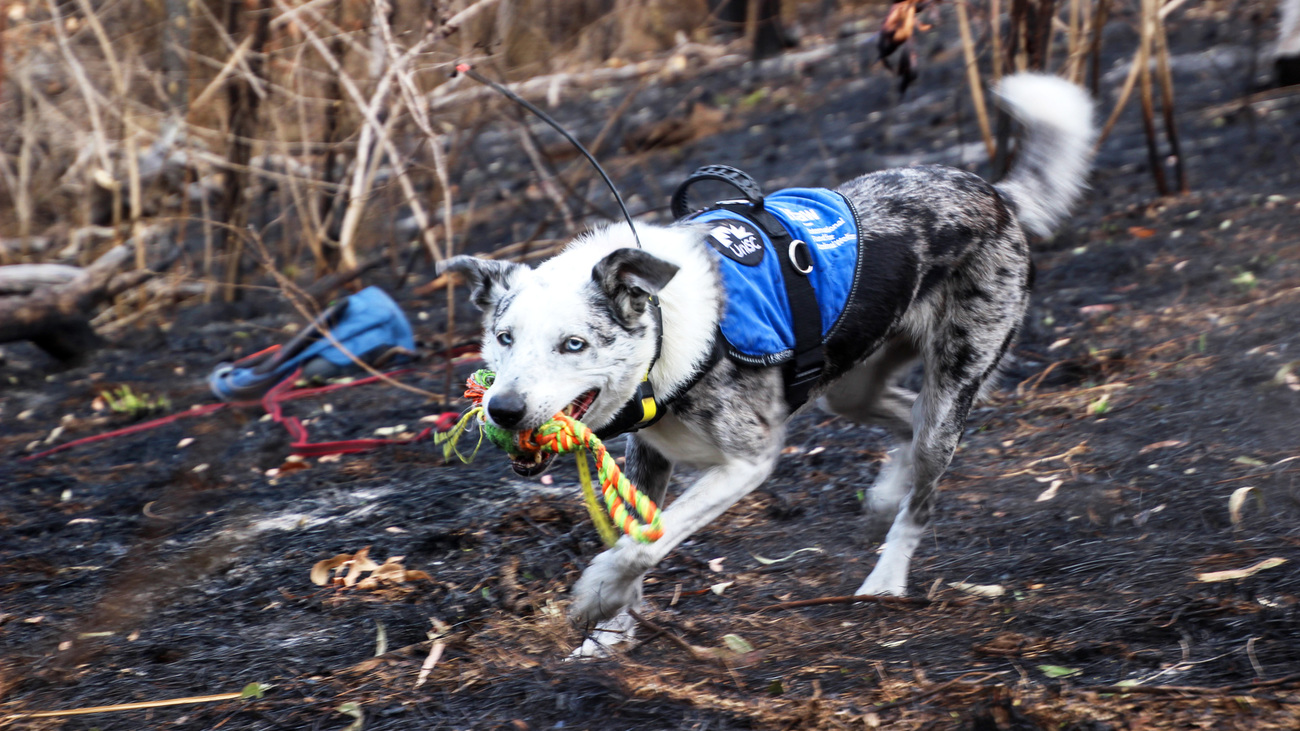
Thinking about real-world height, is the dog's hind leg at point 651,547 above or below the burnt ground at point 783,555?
above

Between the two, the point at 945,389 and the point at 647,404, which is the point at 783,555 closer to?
the point at 945,389

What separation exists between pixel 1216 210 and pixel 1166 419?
11.8 feet

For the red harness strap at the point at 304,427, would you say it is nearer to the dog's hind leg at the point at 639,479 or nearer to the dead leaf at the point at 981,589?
the dog's hind leg at the point at 639,479

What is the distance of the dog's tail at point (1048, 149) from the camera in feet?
14.7

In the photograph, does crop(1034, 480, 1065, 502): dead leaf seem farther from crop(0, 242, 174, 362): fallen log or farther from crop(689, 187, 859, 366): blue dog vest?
crop(0, 242, 174, 362): fallen log

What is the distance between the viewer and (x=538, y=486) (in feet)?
17.2

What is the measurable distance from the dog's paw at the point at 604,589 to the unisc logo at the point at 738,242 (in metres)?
1.07

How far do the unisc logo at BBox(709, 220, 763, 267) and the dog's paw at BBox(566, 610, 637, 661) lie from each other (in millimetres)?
1256

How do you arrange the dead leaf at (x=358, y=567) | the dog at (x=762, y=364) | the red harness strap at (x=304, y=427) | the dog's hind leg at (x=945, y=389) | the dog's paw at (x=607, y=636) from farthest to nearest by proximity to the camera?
the red harness strap at (x=304, y=427) → the dead leaf at (x=358, y=567) → the dog's hind leg at (x=945, y=389) → the dog's paw at (x=607, y=636) → the dog at (x=762, y=364)

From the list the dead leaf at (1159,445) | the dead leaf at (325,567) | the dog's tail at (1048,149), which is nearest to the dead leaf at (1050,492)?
the dead leaf at (1159,445)

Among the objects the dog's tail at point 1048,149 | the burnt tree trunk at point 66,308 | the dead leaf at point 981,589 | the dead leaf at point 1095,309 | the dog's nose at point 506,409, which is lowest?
the dead leaf at point 1095,309

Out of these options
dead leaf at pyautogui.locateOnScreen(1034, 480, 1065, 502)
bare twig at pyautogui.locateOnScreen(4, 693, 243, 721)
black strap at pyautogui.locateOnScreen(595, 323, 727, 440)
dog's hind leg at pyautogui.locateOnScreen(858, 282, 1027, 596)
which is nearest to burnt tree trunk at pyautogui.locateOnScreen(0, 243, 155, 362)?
bare twig at pyautogui.locateOnScreen(4, 693, 243, 721)

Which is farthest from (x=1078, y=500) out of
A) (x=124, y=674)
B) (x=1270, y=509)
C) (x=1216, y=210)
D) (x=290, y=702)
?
(x=1216, y=210)

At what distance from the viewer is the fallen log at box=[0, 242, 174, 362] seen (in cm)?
768
